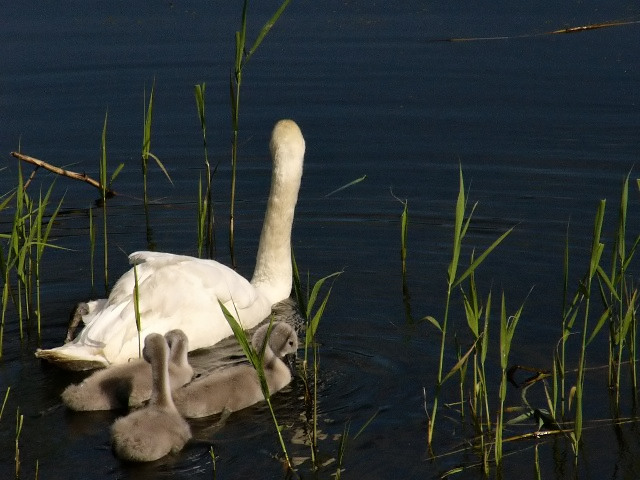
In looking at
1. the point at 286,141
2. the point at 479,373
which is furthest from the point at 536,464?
the point at 286,141

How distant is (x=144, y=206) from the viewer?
1017 cm

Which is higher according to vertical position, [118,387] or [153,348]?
[153,348]

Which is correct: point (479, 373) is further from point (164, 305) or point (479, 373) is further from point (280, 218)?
point (280, 218)

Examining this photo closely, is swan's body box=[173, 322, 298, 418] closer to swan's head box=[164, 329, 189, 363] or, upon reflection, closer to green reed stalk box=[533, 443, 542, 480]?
swan's head box=[164, 329, 189, 363]

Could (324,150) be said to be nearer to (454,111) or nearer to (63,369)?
(454,111)

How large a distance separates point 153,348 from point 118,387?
0.40m

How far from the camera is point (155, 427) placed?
619cm

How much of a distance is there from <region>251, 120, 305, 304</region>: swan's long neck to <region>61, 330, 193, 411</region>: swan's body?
Result: 1.89m

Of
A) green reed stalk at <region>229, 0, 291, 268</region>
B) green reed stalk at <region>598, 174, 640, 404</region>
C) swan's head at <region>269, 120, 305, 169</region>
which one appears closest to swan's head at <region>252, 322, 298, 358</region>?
green reed stalk at <region>229, 0, 291, 268</region>

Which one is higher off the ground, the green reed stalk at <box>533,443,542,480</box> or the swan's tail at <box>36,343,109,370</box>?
the swan's tail at <box>36,343,109,370</box>

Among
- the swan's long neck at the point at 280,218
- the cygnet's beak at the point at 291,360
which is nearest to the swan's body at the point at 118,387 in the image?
the cygnet's beak at the point at 291,360

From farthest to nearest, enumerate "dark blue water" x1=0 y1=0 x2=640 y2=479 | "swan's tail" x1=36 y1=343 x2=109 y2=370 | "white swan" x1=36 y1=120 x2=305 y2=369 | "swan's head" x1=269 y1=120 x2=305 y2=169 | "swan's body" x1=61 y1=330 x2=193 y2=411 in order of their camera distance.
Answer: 1. "swan's head" x1=269 y1=120 x2=305 y2=169
2. "white swan" x1=36 y1=120 x2=305 y2=369
3. "swan's tail" x1=36 y1=343 x2=109 y2=370
4. "swan's body" x1=61 y1=330 x2=193 y2=411
5. "dark blue water" x1=0 y1=0 x2=640 y2=479

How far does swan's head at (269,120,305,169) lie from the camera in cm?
874

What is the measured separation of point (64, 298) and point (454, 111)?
5.21 meters
